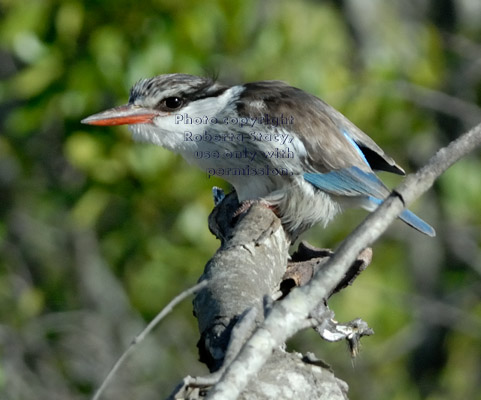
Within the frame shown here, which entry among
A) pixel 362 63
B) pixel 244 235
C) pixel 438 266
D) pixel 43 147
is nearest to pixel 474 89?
pixel 362 63

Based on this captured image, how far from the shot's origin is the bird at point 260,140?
12.3 ft

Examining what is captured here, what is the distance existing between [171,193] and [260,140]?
1.97 meters

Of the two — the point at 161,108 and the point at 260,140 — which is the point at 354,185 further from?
the point at 161,108

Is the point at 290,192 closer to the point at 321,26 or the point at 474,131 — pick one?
the point at 474,131

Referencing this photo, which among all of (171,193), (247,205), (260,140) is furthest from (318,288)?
(171,193)

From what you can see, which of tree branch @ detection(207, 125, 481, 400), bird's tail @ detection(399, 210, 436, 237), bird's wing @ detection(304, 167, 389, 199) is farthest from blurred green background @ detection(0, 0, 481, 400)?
tree branch @ detection(207, 125, 481, 400)

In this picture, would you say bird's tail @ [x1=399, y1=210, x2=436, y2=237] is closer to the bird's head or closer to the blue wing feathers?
the blue wing feathers

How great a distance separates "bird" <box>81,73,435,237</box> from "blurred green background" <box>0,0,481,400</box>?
0.81m

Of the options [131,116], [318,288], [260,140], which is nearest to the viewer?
[318,288]

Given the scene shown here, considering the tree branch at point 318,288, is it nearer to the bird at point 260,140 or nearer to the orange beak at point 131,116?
the bird at point 260,140

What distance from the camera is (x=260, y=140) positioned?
12.3ft

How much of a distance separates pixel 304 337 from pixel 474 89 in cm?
295

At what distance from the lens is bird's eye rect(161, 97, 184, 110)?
3.93m

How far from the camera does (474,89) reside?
8117 mm
